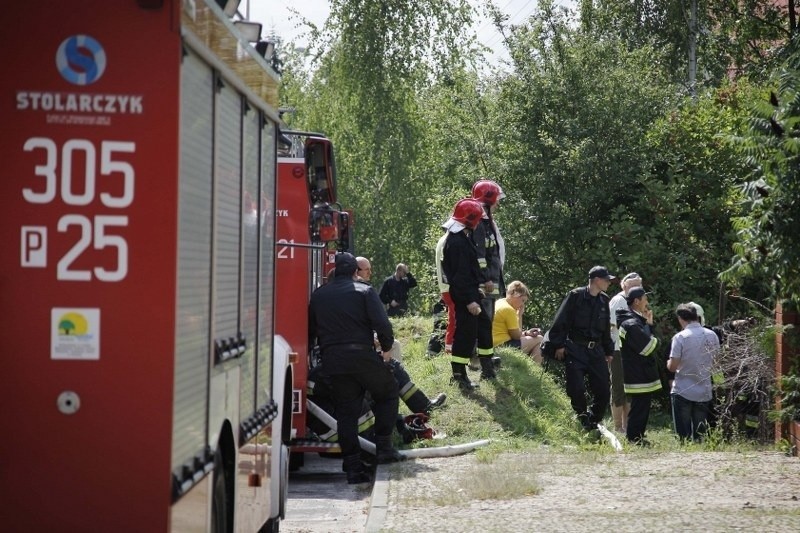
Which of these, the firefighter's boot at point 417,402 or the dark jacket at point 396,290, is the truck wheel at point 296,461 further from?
the dark jacket at point 396,290

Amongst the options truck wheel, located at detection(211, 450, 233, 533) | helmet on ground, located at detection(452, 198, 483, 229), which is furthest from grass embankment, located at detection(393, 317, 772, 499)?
truck wheel, located at detection(211, 450, 233, 533)

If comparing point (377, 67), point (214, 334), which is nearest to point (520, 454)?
point (214, 334)

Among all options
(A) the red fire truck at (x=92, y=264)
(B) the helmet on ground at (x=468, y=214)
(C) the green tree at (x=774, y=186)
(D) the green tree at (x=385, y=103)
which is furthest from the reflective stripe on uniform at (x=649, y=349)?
(D) the green tree at (x=385, y=103)

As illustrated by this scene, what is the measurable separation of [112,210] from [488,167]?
62.6ft

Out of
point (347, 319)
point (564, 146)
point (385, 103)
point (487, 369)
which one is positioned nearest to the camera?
point (347, 319)

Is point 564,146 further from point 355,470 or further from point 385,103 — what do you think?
point 385,103

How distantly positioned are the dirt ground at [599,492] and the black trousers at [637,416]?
4.67ft

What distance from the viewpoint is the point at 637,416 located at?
1469 centimetres

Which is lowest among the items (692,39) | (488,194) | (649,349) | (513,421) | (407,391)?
(513,421)

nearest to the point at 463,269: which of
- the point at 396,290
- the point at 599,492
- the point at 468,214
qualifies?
the point at 468,214

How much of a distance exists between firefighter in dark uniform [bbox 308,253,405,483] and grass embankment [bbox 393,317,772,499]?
47.3 inches

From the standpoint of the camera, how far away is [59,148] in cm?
489

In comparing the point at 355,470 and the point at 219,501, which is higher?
the point at 219,501

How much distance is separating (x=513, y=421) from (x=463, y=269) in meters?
1.75
